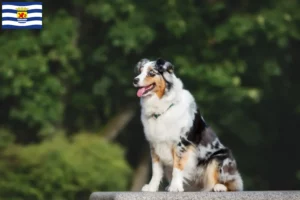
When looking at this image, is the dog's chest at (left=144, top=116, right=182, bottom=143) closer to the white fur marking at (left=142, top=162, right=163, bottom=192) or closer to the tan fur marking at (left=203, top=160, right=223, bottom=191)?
the white fur marking at (left=142, top=162, right=163, bottom=192)

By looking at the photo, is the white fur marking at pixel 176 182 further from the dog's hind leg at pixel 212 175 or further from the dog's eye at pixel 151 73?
the dog's eye at pixel 151 73

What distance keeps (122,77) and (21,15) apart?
10893 mm

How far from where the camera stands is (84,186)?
78.2ft

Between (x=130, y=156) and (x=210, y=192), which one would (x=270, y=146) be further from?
(x=210, y=192)

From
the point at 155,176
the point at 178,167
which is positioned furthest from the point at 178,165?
the point at 155,176

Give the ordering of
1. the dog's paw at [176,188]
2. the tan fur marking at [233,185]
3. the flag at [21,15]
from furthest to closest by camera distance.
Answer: the flag at [21,15]
the tan fur marking at [233,185]
the dog's paw at [176,188]

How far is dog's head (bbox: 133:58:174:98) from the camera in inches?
475

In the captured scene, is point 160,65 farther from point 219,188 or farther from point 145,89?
point 219,188

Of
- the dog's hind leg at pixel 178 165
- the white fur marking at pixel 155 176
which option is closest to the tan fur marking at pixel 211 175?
the dog's hind leg at pixel 178 165

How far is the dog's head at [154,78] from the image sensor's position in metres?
12.1

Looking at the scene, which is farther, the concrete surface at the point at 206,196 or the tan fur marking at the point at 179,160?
the tan fur marking at the point at 179,160

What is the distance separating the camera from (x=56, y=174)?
77.8 feet

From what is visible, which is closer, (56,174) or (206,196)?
(206,196)

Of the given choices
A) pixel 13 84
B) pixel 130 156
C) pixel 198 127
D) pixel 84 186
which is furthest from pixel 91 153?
pixel 198 127
